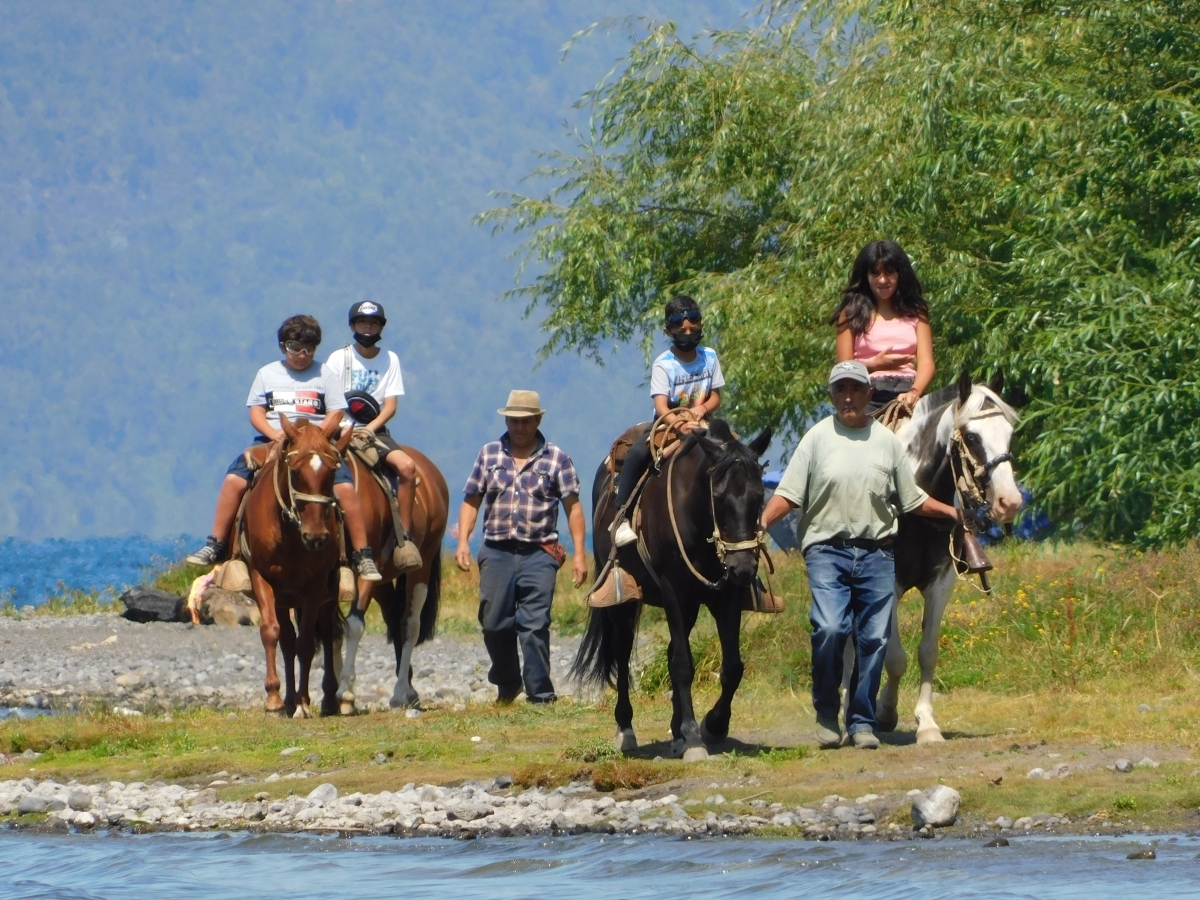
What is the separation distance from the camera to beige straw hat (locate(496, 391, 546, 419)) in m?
13.5

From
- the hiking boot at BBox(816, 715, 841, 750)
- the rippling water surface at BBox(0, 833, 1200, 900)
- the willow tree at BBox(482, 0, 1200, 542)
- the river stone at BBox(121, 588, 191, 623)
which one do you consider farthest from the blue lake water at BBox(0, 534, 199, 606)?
the rippling water surface at BBox(0, 833, 1200, 900)

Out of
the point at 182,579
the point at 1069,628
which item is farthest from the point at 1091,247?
the point at 182,579

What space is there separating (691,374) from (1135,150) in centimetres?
722

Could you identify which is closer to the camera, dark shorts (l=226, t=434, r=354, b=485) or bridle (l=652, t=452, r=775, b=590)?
bridle (l=652, t=452, r=775, b=590)

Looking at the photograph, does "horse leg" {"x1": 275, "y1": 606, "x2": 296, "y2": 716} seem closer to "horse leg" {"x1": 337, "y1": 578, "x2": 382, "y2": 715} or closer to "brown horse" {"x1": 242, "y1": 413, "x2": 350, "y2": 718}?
"brown horse" {"x1": 242, "y1": 413, "x2": 350, "y2": 718}

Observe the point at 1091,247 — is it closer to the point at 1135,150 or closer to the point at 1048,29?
the point at 1135,150

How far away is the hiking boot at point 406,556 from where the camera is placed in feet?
45.0

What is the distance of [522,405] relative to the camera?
13547 mm

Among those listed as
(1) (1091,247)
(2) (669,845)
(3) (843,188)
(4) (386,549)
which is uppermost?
(3) (843,188)

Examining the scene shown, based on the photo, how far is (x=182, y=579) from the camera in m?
26.9

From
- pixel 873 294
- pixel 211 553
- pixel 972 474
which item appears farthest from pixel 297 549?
pixel 972 474

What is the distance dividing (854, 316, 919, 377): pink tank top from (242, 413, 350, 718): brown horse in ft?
13.2

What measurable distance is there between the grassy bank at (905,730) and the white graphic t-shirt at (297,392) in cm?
214

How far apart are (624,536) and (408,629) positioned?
5068 millimetres
